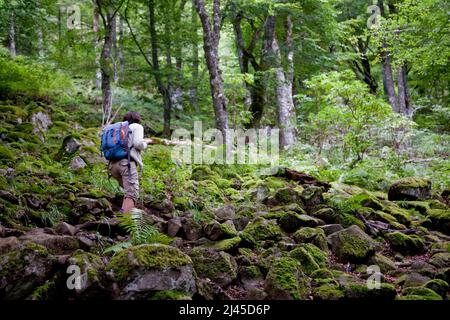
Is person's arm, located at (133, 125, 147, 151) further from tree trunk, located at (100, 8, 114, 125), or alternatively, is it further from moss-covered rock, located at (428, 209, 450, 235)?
tree trunk, located at (100, 8, 114, 125)

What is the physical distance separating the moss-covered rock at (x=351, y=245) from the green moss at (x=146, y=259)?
102 inches

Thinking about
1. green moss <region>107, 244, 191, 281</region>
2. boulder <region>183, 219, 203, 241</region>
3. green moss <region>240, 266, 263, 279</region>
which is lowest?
green moss <region>240, 266, 263, 279</region>

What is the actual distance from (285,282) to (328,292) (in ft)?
1.53

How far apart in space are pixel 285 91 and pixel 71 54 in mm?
7673

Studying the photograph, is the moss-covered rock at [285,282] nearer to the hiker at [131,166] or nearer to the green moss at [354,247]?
the green moss at [354,247]

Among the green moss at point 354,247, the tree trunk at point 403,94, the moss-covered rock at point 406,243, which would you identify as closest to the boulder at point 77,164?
the green moss at point 354,247

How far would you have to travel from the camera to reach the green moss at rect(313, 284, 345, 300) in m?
4.24

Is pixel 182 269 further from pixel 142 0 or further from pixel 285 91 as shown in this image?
pixel 142 0

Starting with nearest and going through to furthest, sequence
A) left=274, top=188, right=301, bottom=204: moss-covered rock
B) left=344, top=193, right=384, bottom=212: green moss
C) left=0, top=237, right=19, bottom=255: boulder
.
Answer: left=0, top=237, right=19, bottom=255: boulder < left=344, top=193, right=384, bottom=212: green moss < left=274, top=188, right=301, bottom=204: moss-covered rock

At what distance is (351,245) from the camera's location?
5.71 m

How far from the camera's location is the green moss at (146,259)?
3.87 meters

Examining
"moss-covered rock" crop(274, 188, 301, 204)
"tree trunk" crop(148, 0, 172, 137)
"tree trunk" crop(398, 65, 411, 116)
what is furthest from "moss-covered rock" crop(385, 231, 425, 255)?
"tree trunk" crop(398, 65, 411, 116)

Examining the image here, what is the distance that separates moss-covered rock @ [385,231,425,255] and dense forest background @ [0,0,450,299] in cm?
2
